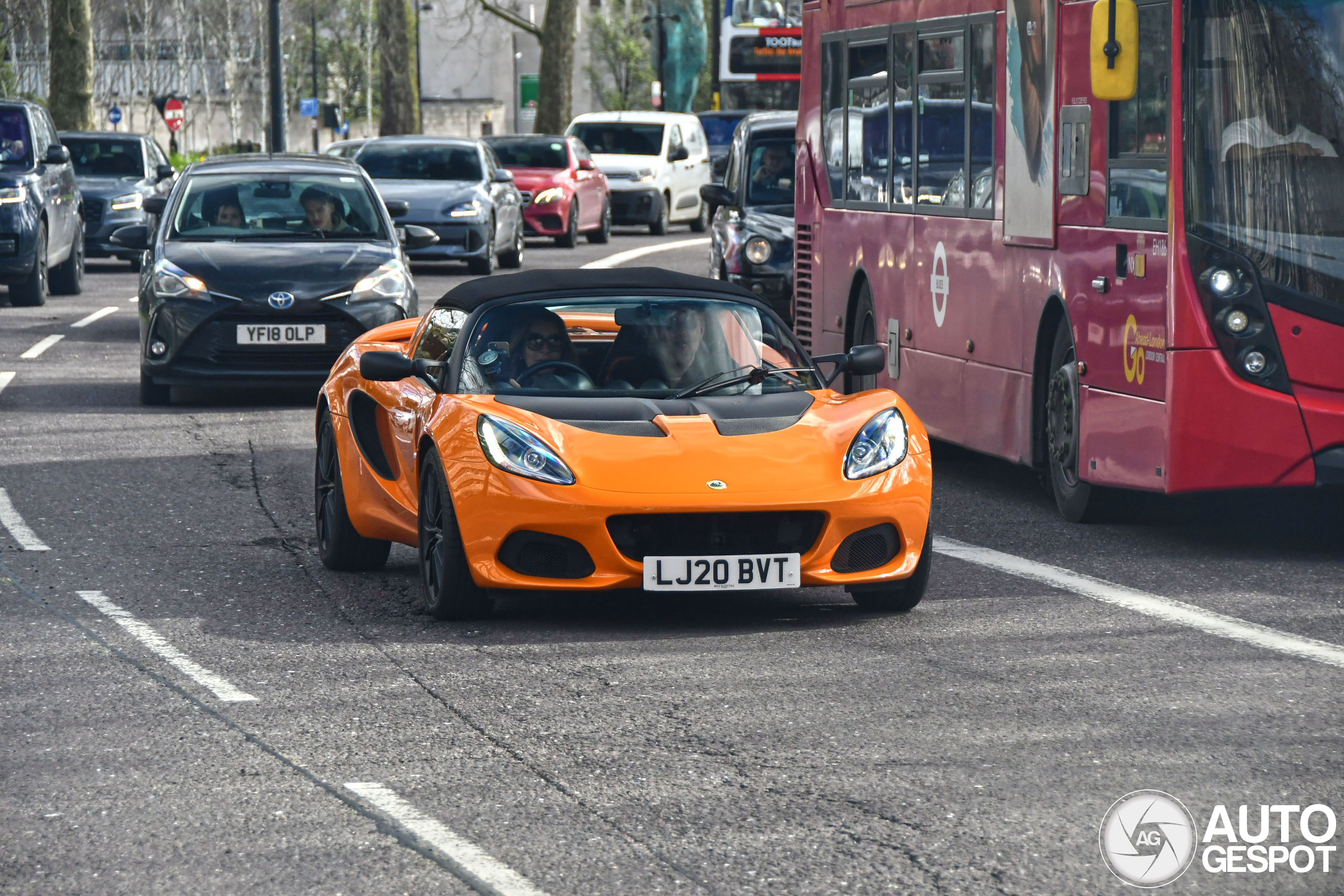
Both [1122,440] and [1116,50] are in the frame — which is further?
[1122,440]

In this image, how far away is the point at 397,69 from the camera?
52688 mm

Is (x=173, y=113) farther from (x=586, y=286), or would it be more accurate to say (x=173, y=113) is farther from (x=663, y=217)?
(x=586, y=286)

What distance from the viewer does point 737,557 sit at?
24.4ft

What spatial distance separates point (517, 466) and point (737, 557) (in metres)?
0.77

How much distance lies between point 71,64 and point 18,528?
35.1 metres

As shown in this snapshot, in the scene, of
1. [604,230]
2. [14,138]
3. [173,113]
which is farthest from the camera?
[173,113]

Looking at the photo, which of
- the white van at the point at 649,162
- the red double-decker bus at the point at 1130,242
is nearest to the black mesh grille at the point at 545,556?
the red double-decker bus at the point at 1130,242

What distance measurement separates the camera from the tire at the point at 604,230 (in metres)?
36.1

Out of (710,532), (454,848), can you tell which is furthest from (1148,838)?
(710,532)

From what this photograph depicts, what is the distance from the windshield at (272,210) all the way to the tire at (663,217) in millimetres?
22534

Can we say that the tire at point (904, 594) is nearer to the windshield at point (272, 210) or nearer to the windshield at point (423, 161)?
the windshield at point (272, 210)

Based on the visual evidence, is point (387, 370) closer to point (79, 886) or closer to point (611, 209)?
point (79, 886)

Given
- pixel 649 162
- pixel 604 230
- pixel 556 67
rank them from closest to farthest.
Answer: pixel 604 230
pixel 649 162
pixel 556 67

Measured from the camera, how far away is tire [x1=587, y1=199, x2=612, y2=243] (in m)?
36.1
